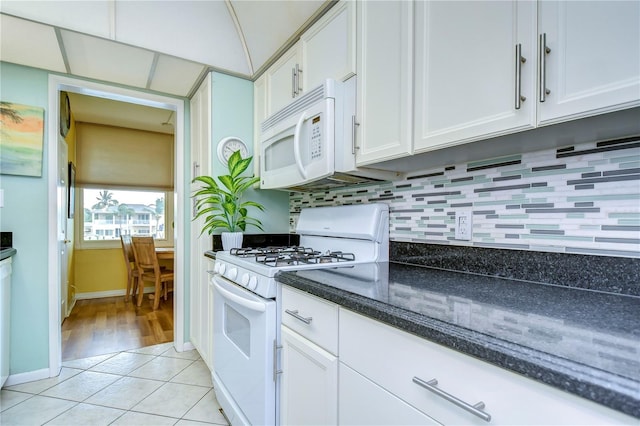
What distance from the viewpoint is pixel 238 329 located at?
60.7 inches

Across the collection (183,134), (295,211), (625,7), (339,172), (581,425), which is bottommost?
(581,425)

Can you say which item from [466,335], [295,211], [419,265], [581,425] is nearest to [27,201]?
[295,211]

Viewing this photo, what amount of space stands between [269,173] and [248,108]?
2.18 ft

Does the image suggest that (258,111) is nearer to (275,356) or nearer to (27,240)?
(275,356)

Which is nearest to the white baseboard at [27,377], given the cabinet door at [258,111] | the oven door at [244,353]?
the oven door at [244,353]

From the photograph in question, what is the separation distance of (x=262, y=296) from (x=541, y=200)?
1056 mm

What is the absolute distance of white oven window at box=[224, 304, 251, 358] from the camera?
1.43 metres

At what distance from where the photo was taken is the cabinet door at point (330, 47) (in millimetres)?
1453

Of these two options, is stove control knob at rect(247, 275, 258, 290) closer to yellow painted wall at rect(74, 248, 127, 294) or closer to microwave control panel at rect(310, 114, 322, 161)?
microwave control panel at rect(310, 114, 322, 161)

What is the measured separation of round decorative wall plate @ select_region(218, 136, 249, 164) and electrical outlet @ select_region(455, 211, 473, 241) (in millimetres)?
1580

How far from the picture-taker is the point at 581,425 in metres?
0.47

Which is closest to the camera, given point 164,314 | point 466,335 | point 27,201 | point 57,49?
point 466,335

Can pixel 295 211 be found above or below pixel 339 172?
below

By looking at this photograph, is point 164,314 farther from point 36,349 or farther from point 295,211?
point 295,211
